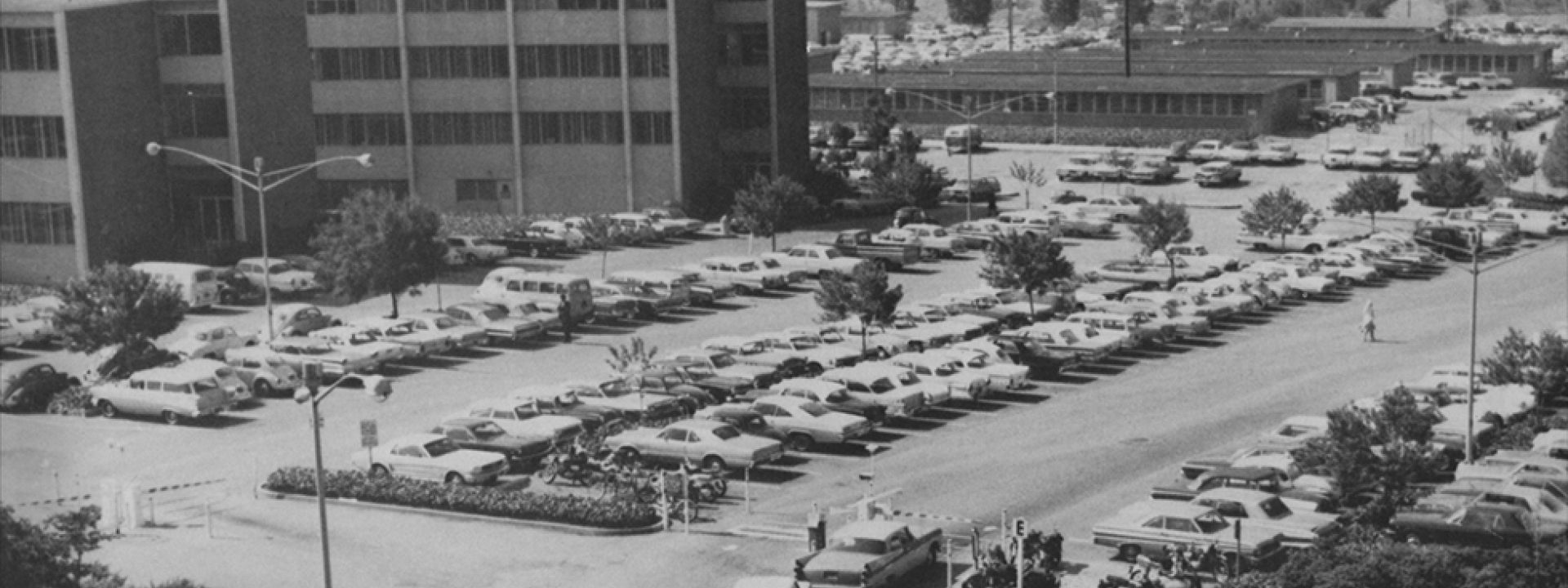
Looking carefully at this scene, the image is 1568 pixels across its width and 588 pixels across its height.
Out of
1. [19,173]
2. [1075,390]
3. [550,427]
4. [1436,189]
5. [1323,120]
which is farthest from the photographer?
[1323,120]

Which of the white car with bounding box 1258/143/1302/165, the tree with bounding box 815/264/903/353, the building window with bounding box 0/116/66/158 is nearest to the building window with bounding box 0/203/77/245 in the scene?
the building window with bounding box 0/116/66/158

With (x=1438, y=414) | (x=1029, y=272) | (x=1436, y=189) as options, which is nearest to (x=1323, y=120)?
(x=1436, y=189)

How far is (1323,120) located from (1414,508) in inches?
3248

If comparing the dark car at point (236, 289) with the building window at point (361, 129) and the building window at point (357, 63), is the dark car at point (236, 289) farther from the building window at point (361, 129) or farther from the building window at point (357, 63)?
the building window at point (357, 63)

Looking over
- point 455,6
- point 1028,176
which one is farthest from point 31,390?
point 1028,176

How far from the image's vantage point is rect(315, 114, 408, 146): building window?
95.8 meters

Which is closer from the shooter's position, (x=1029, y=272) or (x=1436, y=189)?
(x=1029, y=272)

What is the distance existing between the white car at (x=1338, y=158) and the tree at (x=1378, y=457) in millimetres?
59987

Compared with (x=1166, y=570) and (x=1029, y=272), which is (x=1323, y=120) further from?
(x=1166, y=570)

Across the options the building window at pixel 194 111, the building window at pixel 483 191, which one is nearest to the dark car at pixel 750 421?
the building window at pixel 194 111

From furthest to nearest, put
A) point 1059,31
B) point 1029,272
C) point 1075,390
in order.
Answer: point 1059,31, point 1029,272, point 1075,390

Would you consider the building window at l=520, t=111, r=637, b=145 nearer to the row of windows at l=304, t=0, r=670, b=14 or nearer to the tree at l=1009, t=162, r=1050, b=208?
the row of windows at l=304, t=0, r=670, b=14

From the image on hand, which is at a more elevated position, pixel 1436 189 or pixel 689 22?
pixel 689 22

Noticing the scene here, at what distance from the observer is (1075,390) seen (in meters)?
58.4
